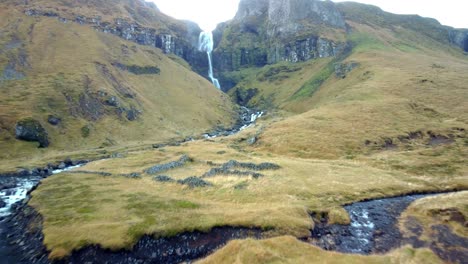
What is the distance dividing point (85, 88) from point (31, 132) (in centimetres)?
3951

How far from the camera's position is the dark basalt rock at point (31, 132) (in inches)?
3423

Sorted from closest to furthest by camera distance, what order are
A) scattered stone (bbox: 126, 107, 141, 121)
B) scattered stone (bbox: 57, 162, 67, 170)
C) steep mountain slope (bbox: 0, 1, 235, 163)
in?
scattered stone (bbox: 57, 162, 67, 170) < steep mountain slope (bbox: 0, 1, 235, 163) < scattered stone (bbox: 126, 107, 141, 121)

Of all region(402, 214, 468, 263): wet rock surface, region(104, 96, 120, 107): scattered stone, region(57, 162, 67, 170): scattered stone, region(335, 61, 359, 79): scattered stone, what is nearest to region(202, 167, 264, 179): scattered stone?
region(402, 214, 468, 263): wet rock surface

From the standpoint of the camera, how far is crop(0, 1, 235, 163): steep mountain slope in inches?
3939

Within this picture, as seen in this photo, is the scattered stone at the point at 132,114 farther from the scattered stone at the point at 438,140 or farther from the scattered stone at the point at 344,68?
the scattered stone at the point at 344,68

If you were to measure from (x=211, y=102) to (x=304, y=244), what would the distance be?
151m

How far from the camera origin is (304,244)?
28828mm

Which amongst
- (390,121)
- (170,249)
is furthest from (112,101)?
(170,249)

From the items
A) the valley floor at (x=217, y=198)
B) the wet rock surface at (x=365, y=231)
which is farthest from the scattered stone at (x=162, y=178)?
the wet rock surface at (x=365, y=231)

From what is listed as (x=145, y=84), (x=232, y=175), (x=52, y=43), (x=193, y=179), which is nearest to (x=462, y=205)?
(x=232, y=175)

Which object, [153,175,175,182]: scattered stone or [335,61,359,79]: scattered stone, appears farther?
[335,61,359,79]: scattered stone

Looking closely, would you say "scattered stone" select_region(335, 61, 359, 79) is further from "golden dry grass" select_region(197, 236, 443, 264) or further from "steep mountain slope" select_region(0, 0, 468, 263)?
"golden dry grass" select_region(197, 236, 443, 264)

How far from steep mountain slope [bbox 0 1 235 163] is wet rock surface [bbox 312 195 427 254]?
3074 inches

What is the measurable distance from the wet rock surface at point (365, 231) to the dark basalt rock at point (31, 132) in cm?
8200
